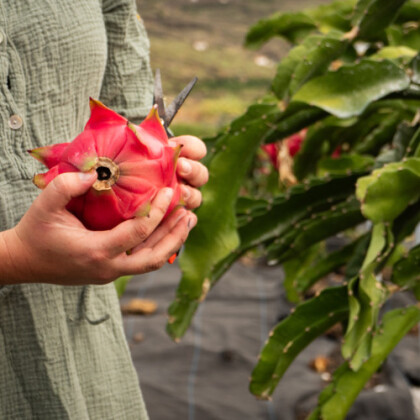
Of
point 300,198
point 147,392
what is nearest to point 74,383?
point 300,198

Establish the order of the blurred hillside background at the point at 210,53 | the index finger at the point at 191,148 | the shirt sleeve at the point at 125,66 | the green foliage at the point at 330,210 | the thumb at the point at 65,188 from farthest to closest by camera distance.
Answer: the blurred hillside background at the point at 210,53 → the green foliage at the point at 330,210 → the shirt sleeve at the point at 125,66 → the index finger at the point at 191,148 → the thumb at the point at 65,188

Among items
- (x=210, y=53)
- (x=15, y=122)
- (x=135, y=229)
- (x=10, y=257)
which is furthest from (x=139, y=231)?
(x=210, y=53)

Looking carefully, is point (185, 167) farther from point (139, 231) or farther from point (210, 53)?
Answer: point (210, 53)

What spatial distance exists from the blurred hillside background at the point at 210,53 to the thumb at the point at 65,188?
426cm

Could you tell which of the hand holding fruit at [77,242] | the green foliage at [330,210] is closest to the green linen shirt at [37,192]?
the hand holding fruit at [77,242]

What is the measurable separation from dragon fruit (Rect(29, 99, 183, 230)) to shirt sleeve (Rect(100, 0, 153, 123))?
0.24m

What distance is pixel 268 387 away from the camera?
3.32 feet

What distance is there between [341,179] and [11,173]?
68 centimetres

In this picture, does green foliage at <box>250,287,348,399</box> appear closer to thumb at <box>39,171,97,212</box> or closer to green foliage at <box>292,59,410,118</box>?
green foliage at <box>292,59,410,118</box>

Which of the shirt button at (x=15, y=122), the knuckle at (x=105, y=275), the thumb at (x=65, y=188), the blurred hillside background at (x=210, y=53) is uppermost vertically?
the thumb at (x=65, y=188)

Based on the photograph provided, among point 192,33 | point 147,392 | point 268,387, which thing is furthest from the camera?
point 192,33

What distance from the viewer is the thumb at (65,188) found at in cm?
43

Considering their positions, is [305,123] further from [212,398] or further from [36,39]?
[212,398]

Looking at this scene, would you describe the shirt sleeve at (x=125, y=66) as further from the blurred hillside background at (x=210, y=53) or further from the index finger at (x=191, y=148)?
the blurred hillside background at (x=210, y=53)
